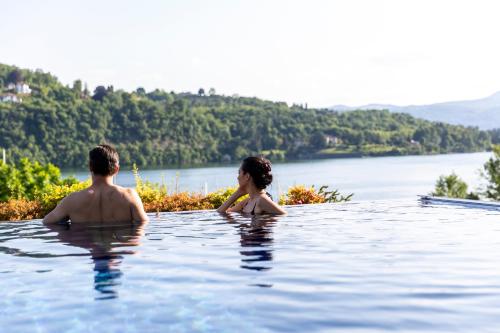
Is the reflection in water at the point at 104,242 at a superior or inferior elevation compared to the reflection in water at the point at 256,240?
superior

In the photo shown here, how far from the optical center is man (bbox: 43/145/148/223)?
26.2ft

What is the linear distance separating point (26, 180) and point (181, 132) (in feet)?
426

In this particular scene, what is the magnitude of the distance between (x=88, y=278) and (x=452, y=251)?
3.48 meters

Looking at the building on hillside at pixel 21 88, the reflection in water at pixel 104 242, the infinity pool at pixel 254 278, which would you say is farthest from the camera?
the building on hillside at pixel 21 88

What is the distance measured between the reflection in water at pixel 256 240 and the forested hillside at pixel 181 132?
363ft

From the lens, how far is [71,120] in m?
132

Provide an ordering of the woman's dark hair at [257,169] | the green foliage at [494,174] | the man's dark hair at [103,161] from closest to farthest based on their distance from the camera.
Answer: the man's dark hair at [103,161] → the woman's dark hair at [257,169] → the green foliage at [494,174]

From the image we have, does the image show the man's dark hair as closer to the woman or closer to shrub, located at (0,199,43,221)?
the woman

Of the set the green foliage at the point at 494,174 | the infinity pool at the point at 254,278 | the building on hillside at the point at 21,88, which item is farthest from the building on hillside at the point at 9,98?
the infinity pool at the point at 254,278

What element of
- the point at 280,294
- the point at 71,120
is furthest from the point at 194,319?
the point at 71,120

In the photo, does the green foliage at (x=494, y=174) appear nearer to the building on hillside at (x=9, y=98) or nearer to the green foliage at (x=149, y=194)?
the green foliage at (x=149, y=194)

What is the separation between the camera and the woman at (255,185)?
32.6 feet

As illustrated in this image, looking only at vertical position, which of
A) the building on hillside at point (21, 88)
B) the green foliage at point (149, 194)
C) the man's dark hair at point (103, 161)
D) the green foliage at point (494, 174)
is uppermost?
the building on hillside at point (21, 88)

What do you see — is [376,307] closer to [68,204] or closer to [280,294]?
[280,294]
